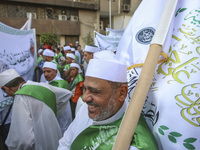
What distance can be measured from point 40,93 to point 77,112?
0.60m

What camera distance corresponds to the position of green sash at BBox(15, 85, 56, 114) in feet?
6.60

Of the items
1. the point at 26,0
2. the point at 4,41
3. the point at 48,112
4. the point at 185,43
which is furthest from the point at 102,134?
the point at 26,0

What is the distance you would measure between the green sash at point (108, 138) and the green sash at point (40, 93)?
918 millimetres

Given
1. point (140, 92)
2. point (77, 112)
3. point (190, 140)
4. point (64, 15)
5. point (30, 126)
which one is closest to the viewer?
point (140, 92)

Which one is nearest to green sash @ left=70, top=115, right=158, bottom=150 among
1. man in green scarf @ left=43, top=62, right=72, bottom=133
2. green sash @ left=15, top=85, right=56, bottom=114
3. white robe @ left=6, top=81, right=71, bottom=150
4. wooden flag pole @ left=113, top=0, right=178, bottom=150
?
wooden flag pole @ left=113, top=0, right=178, bottom=150

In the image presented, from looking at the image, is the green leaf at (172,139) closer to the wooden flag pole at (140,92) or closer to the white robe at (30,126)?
the wooden flag pole at (140,92)

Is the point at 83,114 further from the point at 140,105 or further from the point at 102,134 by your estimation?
the point at 140,105

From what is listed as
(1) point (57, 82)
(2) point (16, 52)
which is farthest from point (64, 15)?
(1) point (57, 82)

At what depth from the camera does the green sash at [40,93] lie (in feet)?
6.60

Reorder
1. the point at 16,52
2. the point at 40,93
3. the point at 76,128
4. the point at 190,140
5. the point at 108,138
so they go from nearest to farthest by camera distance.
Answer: the point at 190,140, the point at 108,138, the point at 76,128, the point at 40,93, the point at 16,52

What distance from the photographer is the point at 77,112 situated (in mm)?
1859

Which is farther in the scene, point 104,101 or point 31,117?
point 31,117

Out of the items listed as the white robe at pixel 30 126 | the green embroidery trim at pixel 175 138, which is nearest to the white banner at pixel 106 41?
the white robe at pixel 30 126

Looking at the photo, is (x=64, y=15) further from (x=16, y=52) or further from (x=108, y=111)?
(x=108, y=111)
